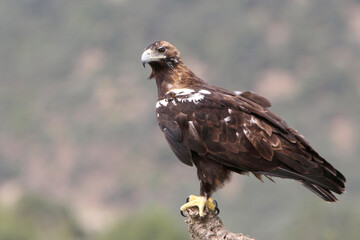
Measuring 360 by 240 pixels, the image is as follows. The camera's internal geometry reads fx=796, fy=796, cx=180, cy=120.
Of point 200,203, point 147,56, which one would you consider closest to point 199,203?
point 200,203

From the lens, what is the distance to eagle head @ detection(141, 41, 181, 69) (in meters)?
9.73

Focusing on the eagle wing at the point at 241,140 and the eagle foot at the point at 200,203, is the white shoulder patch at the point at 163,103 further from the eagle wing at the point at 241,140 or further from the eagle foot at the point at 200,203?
the eagle foot at the point at 200,203

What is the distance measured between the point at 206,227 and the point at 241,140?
1150 millimetres

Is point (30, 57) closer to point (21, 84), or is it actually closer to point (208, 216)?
point (21, 84)

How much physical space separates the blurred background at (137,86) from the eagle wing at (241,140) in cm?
3742

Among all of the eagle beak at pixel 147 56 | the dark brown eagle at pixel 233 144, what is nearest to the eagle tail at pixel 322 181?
the dark brown eagle at pixel 233 144

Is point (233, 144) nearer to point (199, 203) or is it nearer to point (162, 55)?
point (199, 203)

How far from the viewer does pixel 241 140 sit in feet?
29.9

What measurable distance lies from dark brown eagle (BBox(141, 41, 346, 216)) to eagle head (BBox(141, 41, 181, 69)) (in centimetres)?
64

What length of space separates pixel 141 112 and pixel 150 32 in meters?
7.98

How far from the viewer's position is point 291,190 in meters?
47.3

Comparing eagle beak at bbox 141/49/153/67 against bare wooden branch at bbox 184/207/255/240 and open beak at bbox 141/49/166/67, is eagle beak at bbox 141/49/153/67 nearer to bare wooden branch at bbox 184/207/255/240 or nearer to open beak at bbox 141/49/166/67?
open beak at bbox 141/49/166/67

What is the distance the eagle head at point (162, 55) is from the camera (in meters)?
9.73

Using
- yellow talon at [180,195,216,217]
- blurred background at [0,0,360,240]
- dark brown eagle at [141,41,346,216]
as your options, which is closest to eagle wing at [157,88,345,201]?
dark brown eagle at [141,41,346,216]
